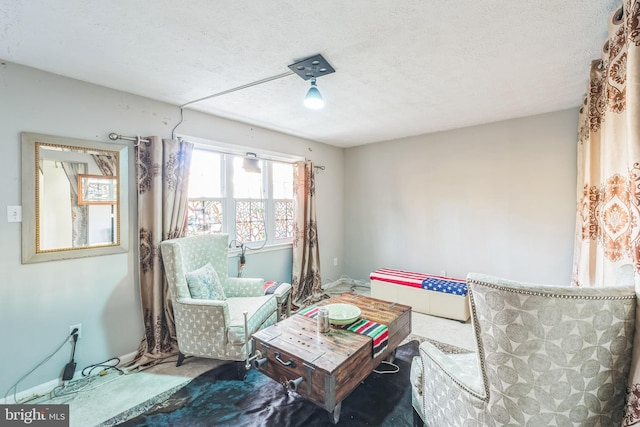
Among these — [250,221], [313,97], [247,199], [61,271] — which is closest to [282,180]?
[247,199]

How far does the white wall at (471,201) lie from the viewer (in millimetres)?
2994

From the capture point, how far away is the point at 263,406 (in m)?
1.80

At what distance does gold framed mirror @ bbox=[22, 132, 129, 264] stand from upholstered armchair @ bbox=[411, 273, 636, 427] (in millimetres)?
2685

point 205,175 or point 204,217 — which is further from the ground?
point 205,175

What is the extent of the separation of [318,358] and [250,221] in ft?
7.36

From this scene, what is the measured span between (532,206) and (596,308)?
2719 mm

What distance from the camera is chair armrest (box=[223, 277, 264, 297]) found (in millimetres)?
2715

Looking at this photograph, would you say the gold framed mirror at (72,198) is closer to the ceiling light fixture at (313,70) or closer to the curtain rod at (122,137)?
the curtain rod at (122,137)

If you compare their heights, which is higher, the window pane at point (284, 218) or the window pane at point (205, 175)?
the window pane at point (205, 175)

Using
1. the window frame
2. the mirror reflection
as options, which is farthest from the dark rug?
the window frame

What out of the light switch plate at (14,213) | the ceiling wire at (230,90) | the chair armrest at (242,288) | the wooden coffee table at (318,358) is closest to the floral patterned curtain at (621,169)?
the wooden coffee table at (318,358)

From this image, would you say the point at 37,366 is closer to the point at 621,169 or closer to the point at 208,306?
the point at 208,306

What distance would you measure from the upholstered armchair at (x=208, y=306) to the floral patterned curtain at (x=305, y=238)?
3.65ft

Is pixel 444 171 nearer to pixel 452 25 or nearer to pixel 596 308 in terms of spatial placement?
pixel 452 25
